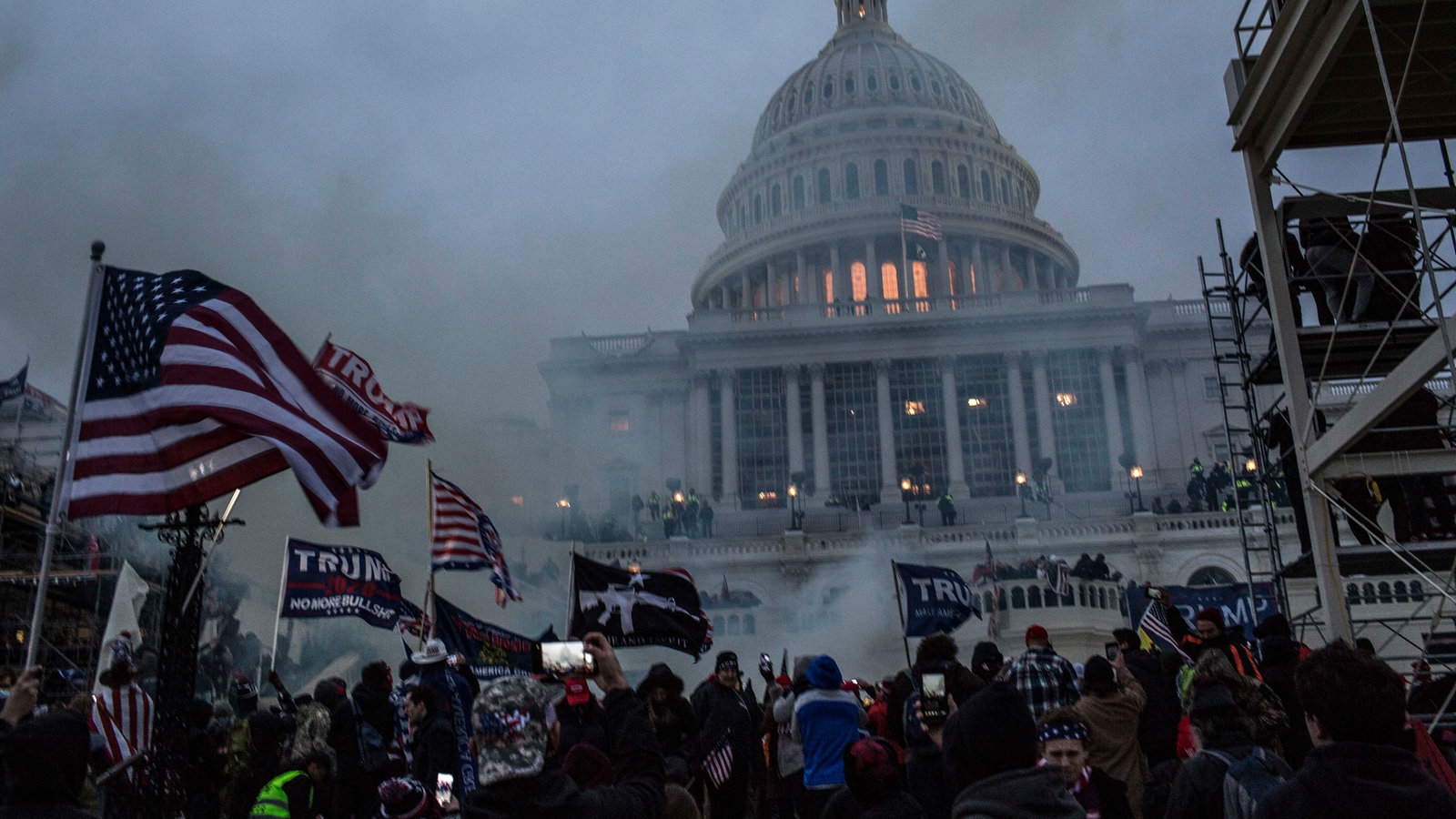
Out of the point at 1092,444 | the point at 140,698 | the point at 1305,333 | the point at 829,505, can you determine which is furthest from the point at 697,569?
the point at 140,698

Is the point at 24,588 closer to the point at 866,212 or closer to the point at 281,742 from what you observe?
the point at 281,742

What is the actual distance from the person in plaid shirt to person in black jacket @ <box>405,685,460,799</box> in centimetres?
340

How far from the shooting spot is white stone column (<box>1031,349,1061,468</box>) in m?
51.6

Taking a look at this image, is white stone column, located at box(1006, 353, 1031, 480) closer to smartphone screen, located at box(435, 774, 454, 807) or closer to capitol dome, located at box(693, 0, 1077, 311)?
capitol dome, located at box(693, 0, 1077, 311)

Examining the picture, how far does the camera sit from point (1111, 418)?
2047 inches

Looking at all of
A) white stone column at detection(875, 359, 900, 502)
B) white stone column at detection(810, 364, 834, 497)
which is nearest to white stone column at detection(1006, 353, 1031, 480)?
white stone column at detection(875, 359, 900, 502)

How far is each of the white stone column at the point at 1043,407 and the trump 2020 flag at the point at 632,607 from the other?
133ft

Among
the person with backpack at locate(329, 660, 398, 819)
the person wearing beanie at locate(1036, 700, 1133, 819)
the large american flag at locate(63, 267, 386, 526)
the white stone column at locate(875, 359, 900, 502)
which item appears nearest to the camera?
the person wearing beanie at locate(1036, 700, 1133, 819)

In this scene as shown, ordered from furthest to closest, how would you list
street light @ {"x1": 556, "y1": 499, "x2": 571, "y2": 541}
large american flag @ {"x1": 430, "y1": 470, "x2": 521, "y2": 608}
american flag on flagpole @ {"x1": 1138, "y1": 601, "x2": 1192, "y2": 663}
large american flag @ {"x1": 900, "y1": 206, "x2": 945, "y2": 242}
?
large american flag @ {"x1": 900, "y1": 206, "x2": 945, "y2": 242}
street light @ {"x1": 556, "y1": 499, "x2": 571, "y2": 541}
large american flag @ {"x1": 430, "y1": 470, "x2": 521, "y2": 608}
american flag on flagpole @ {"x1": 1138, "y1": 601, "x2": 1192, "y2": 663}

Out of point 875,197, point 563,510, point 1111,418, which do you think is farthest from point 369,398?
point 875,197

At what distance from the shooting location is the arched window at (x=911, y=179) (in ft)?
252

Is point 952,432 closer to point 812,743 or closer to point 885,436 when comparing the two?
point 885,436

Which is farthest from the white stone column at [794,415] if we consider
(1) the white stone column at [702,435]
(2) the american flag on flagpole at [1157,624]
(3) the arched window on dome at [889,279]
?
(2) the american flag on flagpole at [1157,624]

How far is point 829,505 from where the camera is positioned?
151ft
